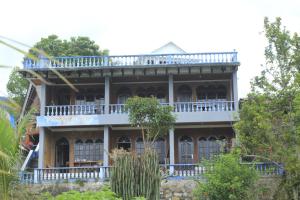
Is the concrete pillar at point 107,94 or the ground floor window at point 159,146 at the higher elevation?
the concrete pillar at point 107,94

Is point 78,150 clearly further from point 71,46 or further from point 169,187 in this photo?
point 71,46

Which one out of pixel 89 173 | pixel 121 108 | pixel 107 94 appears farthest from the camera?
pixel 107 94

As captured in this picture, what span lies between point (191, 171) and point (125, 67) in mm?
5951

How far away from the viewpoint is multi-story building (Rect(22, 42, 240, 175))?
2398 centimetres

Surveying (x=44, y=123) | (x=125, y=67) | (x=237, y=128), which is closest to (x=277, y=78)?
(x=237, y=128)

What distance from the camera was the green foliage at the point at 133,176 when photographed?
36.4 feet

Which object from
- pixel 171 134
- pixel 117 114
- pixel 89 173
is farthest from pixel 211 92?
pixel 89 173

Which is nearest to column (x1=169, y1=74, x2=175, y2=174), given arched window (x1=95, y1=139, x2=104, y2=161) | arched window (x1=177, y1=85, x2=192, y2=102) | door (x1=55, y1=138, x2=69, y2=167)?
arched window (x1=177, y1=85, x2=192, y2=102)

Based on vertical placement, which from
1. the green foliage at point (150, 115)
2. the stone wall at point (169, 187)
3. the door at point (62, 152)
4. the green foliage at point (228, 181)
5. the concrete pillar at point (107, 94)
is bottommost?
the stone wall at point (169, 187)

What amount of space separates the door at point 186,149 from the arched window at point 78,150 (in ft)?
→ 16.1

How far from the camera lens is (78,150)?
25734mm

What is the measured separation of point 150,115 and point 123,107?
4545 mm

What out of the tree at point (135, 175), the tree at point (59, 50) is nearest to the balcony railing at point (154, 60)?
the tree at point (59, 50)

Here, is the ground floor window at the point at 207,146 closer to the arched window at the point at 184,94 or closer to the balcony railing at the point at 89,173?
the arched window at the point at 184,94
